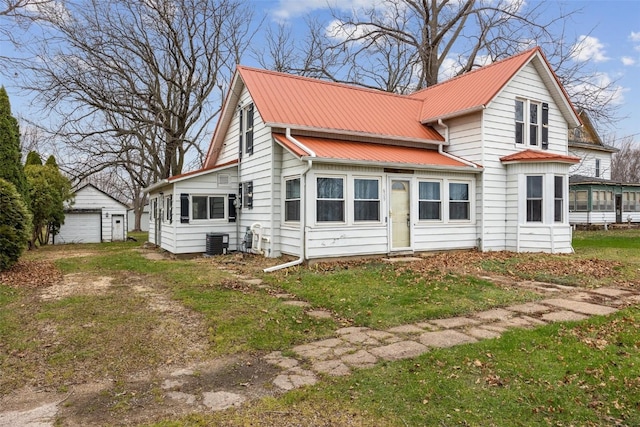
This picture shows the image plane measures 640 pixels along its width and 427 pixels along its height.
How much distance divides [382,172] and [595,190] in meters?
23.8

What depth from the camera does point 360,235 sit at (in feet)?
37.1

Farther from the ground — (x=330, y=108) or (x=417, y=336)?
(x=330, y=108)

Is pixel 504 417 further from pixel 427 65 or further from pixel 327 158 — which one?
pixel 427 65

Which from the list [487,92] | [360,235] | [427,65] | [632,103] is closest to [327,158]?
[360,235]

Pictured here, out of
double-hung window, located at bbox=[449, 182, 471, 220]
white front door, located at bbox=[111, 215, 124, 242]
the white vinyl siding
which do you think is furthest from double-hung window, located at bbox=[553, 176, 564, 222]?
white front door, located at bbox=[111, 215, 124, 242]

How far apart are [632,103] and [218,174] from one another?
18278 millimetres

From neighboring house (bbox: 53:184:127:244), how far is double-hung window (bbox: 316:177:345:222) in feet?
53.8

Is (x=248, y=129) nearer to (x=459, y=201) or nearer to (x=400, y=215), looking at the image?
(x=400, y=215)

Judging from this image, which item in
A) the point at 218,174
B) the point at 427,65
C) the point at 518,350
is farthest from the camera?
the point at 427,65

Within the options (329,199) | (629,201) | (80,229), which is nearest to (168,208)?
(329,199)

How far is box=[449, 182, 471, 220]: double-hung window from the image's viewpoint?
13.0 m

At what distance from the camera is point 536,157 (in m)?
13.0

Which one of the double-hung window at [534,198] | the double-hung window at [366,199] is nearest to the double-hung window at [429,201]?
the double-hung window at [366,199]

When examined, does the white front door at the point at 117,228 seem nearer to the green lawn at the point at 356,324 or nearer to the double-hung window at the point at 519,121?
the green lawn at the point at 356,324
